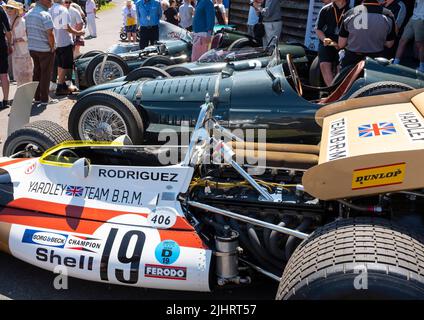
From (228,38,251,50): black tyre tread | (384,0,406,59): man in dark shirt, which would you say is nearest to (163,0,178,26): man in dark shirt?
(228,38,251,50): black tyre tread

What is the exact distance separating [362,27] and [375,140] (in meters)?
4.11

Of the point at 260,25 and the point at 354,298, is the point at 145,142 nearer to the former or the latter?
the point at 354,298

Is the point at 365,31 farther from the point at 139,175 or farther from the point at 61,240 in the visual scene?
the point at 61,240

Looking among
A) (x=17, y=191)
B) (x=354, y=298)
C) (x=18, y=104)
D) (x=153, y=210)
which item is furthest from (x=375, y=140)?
(x=18, y=104)

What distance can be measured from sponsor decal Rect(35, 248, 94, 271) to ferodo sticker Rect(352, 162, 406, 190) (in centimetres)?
176

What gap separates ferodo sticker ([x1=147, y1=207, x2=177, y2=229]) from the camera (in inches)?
129

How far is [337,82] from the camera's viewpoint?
6.00 meters

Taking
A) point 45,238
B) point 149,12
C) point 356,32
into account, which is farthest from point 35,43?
point 45,238

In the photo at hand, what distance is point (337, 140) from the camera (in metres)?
3.14

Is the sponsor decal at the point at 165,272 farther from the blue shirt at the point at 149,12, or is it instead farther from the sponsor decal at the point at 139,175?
the blue shirt at the point at 149,12

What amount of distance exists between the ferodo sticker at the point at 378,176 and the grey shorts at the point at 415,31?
20.7 feet

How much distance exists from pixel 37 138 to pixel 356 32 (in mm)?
4354

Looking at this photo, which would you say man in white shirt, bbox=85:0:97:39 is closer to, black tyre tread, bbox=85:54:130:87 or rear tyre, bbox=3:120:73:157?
black tyre tread, bbox=85:54:130:87

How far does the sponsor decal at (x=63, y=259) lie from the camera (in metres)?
3.27
